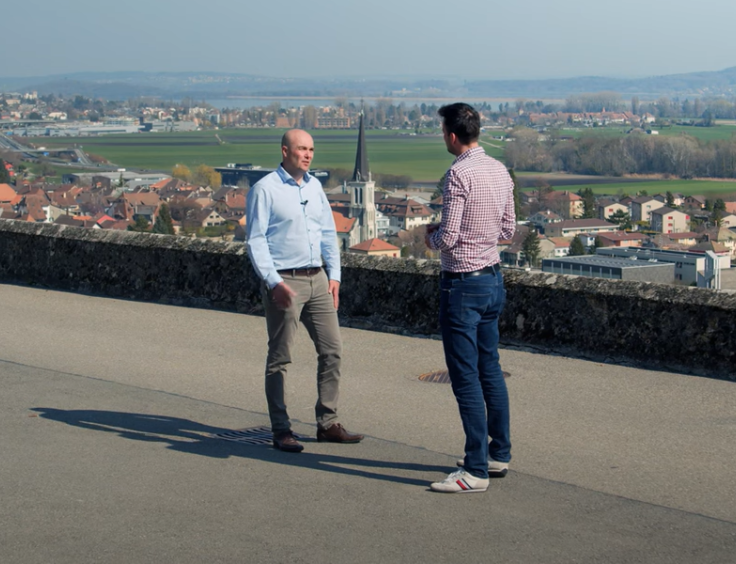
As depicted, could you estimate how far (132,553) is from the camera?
12.5 feet

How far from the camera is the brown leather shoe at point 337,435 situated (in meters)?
5.24

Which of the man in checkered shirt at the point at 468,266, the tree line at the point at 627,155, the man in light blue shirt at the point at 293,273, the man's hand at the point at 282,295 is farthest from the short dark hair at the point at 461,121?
the tree line at the point at 627,155

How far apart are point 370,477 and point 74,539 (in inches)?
54.3

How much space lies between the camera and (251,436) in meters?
5.45

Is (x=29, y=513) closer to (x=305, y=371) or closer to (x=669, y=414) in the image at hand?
(x=305, y=371)

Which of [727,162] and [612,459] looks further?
[727,162]

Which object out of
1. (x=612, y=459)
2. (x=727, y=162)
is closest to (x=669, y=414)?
(x=612, y=459)

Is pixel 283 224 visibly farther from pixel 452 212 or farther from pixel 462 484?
pixel 462 484

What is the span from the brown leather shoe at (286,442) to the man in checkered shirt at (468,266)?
2.97 feet

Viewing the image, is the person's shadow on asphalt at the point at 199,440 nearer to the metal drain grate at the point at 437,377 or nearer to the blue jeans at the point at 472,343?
the blue jeans at the point at 472,343

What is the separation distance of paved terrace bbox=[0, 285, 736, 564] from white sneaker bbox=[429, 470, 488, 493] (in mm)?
53

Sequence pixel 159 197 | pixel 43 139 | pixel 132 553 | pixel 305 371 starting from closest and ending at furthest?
pixel 132 553 < pixel 305 371 < pixel 159 197 < pixel 43 139

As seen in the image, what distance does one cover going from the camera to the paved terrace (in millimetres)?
3883

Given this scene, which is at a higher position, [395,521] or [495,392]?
[495,392]
